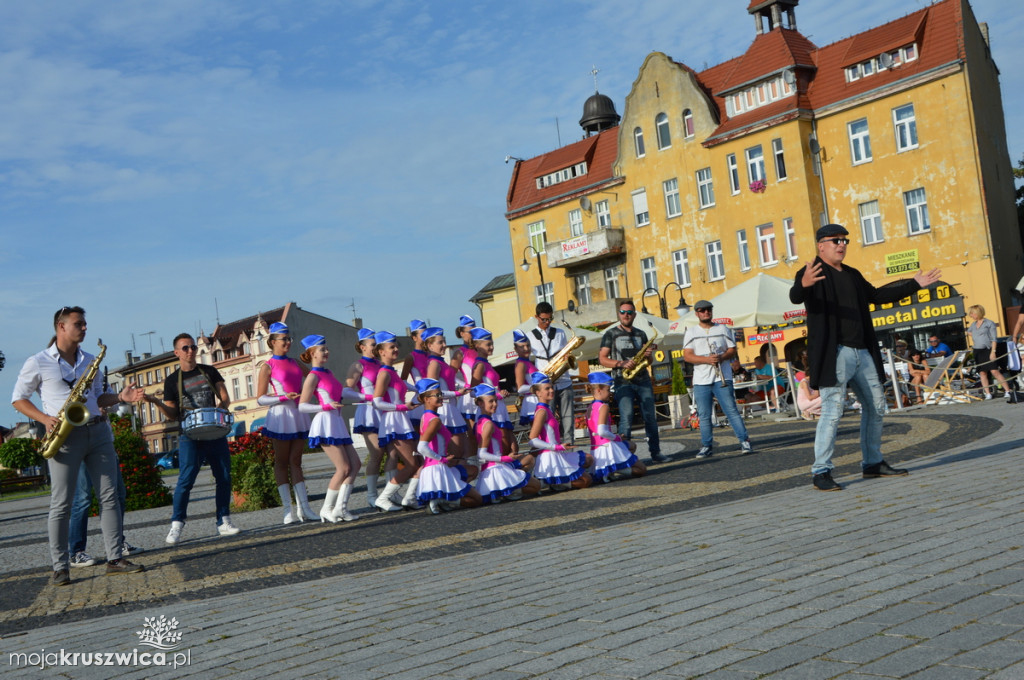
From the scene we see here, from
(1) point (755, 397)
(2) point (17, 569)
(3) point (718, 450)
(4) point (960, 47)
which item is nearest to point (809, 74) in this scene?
(4) point (960, 47)

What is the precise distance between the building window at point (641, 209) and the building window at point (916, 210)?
13.2 meters

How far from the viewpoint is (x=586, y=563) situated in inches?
241

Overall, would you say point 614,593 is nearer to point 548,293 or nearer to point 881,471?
point 881,471

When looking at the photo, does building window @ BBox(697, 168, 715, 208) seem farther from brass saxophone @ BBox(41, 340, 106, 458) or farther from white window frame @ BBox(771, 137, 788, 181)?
brass saxophone @ BBox(41, 340, 106, 458)

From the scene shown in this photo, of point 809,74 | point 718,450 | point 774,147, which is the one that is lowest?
point 718,450

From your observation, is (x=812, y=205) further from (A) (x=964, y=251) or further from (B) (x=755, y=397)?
(B) (x=755, y=397)

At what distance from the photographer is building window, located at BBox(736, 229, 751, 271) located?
43.6 metres

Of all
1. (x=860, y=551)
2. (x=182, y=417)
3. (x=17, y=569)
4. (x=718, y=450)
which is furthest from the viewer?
(x=718, y=450)

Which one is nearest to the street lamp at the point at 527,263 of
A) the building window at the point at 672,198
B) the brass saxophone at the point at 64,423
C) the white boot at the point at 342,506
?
the building window at the point at 672,198

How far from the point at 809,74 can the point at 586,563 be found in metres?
40.2

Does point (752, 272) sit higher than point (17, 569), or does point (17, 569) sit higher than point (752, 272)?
point (752, 272)

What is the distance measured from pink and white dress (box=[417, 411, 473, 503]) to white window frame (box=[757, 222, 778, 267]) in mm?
33906

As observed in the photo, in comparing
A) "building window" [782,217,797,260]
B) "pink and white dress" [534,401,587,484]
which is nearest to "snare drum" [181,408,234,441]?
"pink and white dress" [534,401,587,484]

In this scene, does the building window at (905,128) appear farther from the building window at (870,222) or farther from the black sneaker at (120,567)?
the black sneaker at (120,567)
